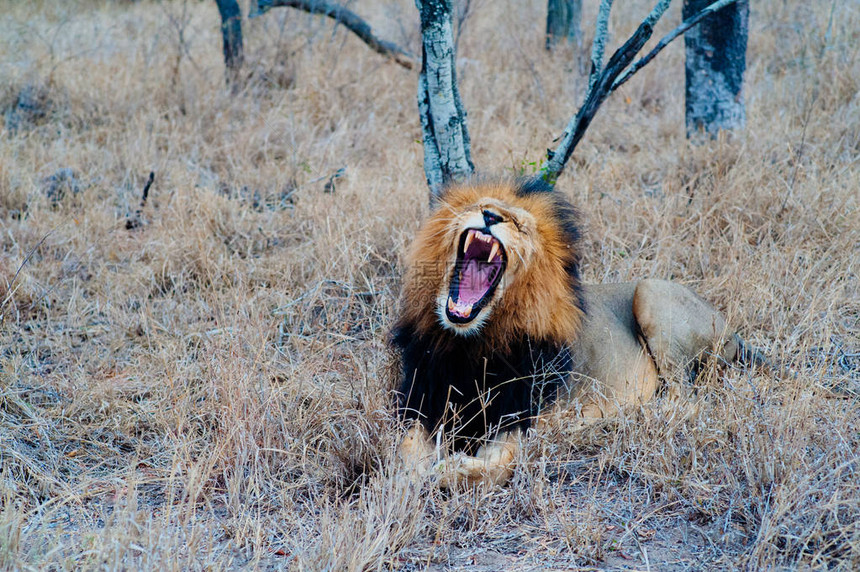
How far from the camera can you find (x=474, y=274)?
326cm

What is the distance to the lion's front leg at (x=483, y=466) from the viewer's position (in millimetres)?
2980

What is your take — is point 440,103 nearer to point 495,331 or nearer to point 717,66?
point 495,331

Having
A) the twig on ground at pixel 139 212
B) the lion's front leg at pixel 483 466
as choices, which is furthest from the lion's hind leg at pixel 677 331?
the twig on ground at pixel 139 212

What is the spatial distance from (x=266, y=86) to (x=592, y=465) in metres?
5.80

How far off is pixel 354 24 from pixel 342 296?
4.55 meters

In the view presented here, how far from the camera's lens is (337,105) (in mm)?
7445

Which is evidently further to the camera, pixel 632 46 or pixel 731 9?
pixel 731 9

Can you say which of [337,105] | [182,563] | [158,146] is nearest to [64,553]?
[182,563]

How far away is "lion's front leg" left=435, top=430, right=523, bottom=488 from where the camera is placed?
2980 millimetres

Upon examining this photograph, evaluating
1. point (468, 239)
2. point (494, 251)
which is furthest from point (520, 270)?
point (468, 239)

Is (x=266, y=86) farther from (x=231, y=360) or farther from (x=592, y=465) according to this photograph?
(x=592, y=465)

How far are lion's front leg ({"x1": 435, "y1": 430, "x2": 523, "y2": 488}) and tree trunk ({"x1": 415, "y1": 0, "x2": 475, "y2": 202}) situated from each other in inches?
57.2

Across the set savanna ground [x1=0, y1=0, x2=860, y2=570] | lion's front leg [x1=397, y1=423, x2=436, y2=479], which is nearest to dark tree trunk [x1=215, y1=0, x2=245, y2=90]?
savanna ground [x1=0, y1=0, x2=860, y2=570]

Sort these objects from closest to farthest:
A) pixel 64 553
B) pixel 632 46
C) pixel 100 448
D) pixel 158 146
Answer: pixel 64 553
pixel 100 448
pixel 632 46
pixel 158 146
